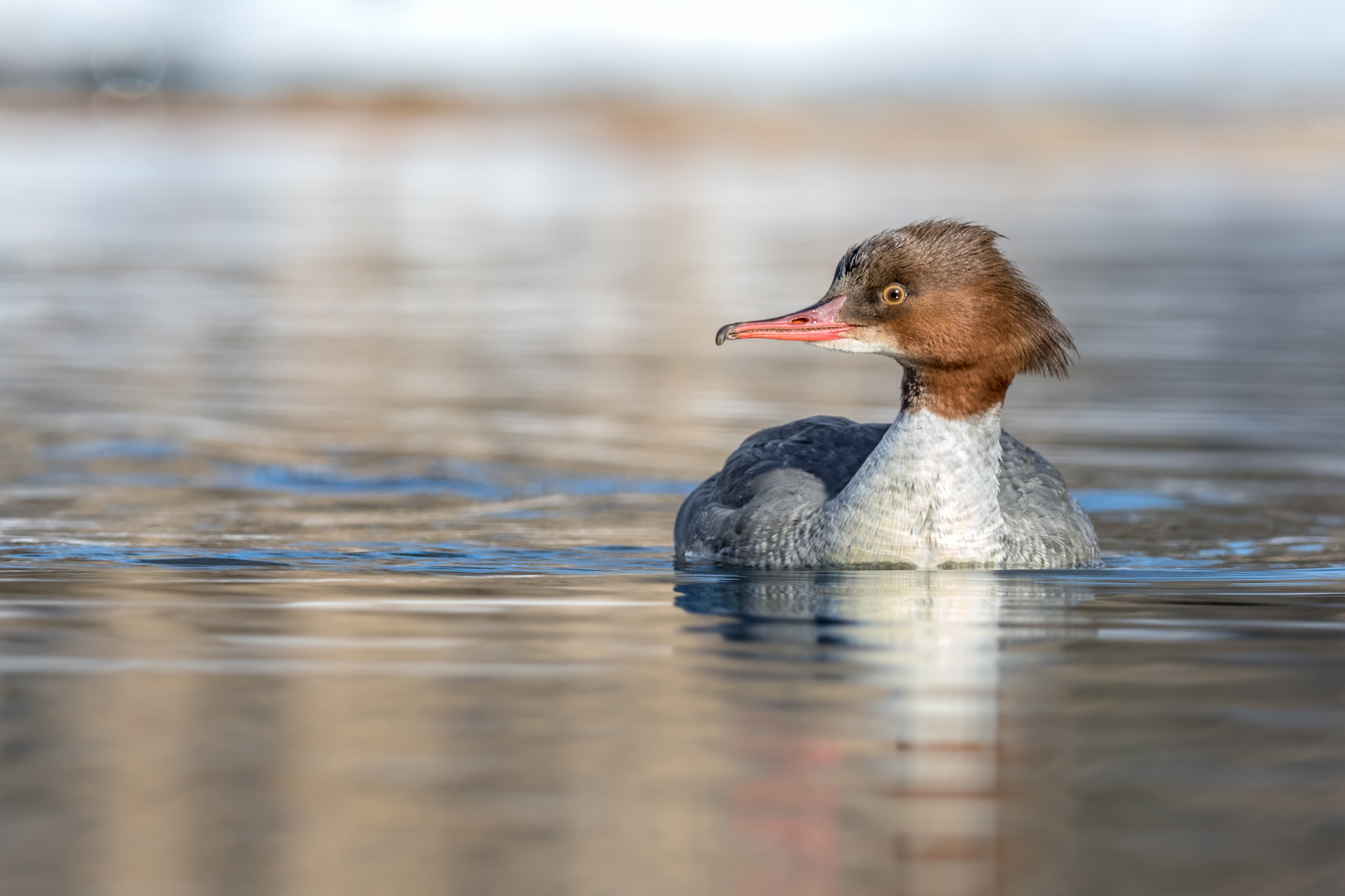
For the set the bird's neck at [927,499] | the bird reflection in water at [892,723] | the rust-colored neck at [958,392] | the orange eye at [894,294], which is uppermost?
the orange eye at [894,294]

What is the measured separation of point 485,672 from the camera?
589 centimetres

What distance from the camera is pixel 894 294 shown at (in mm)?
7809

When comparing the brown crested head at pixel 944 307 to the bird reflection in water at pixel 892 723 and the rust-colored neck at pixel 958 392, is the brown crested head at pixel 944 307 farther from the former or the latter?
the bird reflection in water at pixel 892 723

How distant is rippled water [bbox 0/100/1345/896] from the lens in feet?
14.1

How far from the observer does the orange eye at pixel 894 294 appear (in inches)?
306

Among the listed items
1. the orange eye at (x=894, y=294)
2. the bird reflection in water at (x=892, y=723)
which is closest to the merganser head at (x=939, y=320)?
the orange eye at (x=894, y=294)

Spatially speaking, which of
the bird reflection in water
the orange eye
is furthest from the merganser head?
the bird reflection in water

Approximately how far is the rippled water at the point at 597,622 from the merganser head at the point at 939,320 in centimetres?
79

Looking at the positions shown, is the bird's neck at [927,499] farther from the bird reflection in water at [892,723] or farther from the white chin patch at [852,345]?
the white chin patch at [852,345]

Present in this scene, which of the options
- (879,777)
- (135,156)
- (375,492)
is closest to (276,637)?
(879,777)

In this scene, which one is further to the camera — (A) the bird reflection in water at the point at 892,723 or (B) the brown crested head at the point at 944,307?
(B) the brown crested head at the point at 944,307

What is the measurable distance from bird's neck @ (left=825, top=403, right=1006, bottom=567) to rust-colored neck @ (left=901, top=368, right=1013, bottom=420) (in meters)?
0.02

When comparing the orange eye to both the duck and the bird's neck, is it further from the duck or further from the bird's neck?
the bird's neck

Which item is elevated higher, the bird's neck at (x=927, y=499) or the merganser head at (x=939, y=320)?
the merganser head at (x=939, y=320)
